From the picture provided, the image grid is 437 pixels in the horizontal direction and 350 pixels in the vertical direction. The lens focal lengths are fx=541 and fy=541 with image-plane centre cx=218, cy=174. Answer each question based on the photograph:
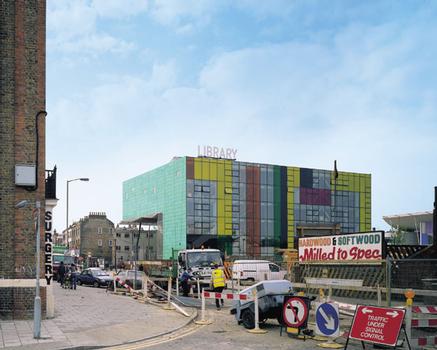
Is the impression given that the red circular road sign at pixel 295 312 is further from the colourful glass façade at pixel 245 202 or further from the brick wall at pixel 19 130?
the colourful glass façade at pixel 245 202

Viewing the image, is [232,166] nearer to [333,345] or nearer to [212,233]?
[212,233]

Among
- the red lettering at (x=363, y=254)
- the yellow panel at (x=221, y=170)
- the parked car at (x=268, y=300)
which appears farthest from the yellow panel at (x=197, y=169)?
the parked car at (x=268, y=300)

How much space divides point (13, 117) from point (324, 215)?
7317 cm

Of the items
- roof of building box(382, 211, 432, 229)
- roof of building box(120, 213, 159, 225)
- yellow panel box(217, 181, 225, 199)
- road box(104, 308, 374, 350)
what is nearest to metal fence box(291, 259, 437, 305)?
road box(104, 308, 374, 350)

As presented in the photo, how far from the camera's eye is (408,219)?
179 ft

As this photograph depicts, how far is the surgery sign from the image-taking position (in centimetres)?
1955

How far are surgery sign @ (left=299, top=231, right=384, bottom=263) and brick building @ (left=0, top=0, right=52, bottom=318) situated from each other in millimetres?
10125

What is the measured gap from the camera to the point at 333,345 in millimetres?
12102

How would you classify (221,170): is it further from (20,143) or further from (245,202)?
(20,143)

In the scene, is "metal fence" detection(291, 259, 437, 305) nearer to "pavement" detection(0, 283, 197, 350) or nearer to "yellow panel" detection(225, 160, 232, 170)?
"pavement" detection(0, 283, 197, 350)

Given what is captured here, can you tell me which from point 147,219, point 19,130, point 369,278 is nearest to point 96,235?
point 147,219

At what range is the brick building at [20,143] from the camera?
16.9 metres

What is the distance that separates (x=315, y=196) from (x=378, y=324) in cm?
7607

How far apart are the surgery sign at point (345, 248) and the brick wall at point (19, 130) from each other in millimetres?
10190
